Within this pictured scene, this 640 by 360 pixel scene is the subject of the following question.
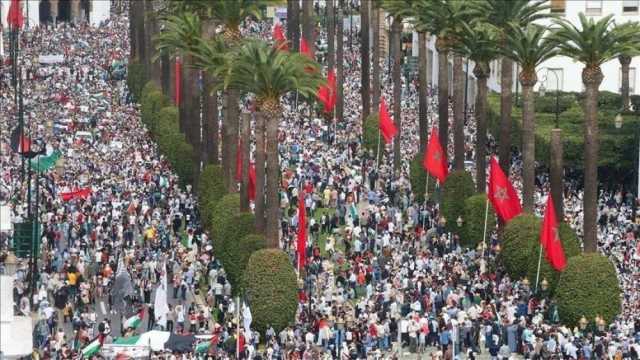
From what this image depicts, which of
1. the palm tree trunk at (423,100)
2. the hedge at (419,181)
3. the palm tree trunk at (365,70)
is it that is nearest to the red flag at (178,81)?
the palm tree trunk at (365,70)

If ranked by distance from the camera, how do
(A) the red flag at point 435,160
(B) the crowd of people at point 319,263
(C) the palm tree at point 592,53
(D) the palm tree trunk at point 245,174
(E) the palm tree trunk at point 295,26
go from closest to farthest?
(B) the crowd of people at point 319,263 → (C) the palm tree at point 592,53 → (D) the palm tree trunk at point 245,174 → (A) the red flag at point 435,160 → (E) the palm tree trunk at point 295,26

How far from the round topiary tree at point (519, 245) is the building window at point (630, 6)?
40401mm

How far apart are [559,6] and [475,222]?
3646 centimetres

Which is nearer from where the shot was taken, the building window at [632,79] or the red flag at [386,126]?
the red flag at [386,126]

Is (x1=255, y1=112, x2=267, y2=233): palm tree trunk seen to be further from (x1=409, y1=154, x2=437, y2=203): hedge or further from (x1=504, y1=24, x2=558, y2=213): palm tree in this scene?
(x1=409, y1=154, x2=437, y2=203): hedge

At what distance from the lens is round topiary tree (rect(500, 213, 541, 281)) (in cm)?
8856

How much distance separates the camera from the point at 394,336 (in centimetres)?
8050

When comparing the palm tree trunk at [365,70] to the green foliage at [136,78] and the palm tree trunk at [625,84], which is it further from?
the green foliage at [136,78]

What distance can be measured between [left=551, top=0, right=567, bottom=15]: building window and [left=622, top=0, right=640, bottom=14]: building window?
3136 millimetres

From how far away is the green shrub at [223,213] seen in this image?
307 ft

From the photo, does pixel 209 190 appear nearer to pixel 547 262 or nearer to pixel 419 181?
pixel 419 181

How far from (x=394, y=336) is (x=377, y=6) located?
48980mm

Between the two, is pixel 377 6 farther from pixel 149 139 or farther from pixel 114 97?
pixel 114 97

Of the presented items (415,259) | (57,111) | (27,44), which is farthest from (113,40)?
(415,259)
